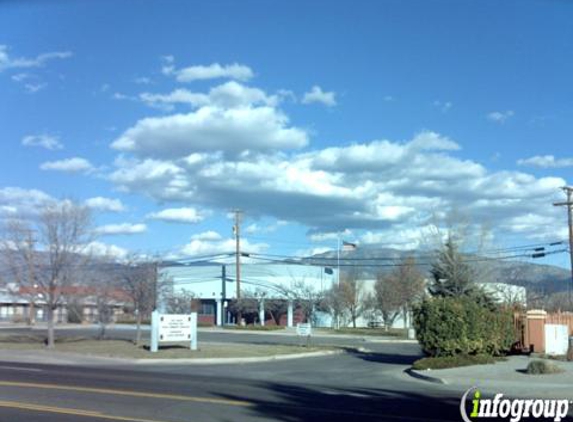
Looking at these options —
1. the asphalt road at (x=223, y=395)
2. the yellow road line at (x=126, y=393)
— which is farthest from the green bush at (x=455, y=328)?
the yellow road line at (x=126, y=393)

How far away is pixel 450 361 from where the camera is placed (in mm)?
25312

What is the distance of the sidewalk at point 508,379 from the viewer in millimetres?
18219

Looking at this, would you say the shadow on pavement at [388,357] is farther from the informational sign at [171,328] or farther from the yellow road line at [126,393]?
the yellow road line at [126,393]

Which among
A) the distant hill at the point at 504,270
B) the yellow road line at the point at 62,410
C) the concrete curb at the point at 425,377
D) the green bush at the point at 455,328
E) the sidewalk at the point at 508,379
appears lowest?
the concrete curb at the point at 425,377

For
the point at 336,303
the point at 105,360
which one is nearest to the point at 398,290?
the point at 336,303

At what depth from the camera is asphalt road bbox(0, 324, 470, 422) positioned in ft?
44.0

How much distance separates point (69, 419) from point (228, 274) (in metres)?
75.9

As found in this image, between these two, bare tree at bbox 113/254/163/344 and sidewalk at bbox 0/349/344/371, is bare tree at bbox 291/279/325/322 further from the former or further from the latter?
sidewalk at bbox 0/349/344/371

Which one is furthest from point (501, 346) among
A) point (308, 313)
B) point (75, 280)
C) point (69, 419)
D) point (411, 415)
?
point (308, 313)

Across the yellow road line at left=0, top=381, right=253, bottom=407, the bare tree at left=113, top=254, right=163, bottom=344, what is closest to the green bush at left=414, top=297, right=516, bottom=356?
the yellow road line at left=0, top=381, right=253, bottom=407

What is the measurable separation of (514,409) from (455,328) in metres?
13.1

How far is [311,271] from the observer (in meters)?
88.1

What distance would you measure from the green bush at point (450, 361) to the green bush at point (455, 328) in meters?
0.84

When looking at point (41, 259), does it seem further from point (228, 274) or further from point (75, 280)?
point (228, 274)
